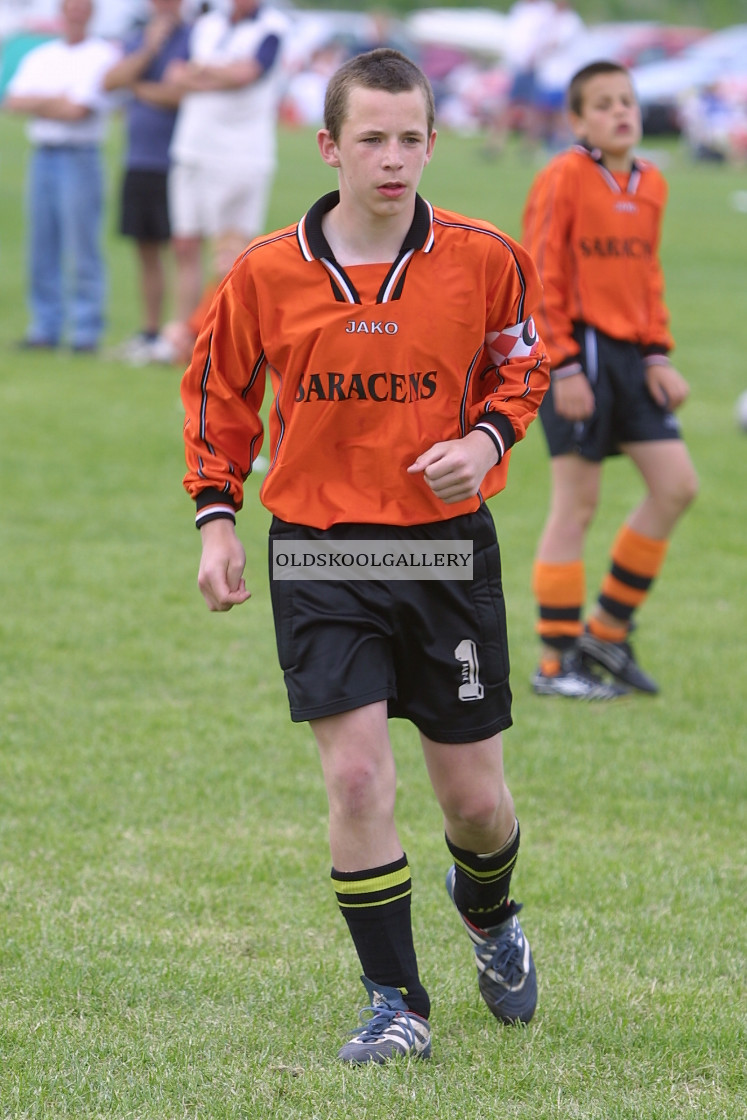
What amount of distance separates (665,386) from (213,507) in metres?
2.66

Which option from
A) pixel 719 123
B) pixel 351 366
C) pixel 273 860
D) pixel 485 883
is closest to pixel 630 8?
pixel 719 123

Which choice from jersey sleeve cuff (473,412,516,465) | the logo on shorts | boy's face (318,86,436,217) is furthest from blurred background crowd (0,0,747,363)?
the logo on shorts

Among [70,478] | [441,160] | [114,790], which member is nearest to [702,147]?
[441,160]

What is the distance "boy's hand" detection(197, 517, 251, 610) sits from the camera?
119 inches

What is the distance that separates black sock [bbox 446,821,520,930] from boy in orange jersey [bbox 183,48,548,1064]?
0.09m

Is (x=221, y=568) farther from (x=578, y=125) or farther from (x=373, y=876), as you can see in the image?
(x=578, y=125)

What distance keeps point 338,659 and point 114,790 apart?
1.74m

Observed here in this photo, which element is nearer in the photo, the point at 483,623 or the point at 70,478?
the point at 483,623

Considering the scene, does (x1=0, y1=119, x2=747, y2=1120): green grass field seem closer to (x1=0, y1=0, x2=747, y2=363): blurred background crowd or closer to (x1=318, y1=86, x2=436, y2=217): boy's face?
(x1=318, y1=86, x2=436, y2=217): boy's face

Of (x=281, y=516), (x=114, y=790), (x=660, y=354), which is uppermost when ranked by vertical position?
(x=281, y=516)

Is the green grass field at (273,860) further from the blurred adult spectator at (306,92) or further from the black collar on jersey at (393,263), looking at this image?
the blurred adult spectator at (306,92)

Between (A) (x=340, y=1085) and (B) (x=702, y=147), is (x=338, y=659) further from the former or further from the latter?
(B) (x=702, y=147)

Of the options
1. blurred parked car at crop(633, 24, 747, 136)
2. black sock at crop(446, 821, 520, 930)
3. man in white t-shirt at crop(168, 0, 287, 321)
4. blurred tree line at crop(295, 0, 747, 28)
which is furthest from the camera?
blurred tree line at crop(295, 0, 747, 28)

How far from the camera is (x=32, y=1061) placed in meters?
3.06
